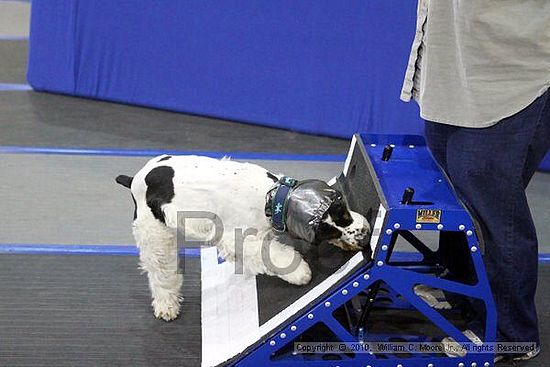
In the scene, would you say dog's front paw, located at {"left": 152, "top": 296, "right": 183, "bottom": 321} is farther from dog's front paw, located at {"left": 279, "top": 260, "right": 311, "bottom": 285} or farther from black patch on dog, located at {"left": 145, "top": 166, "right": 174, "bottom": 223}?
dog's front paw, located at {"left": 279, "top": 260, "right": 311, "bottom": 285}

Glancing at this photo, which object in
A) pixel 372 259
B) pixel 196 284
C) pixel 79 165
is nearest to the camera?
pixel 372 259

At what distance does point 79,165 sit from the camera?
13.2 ft

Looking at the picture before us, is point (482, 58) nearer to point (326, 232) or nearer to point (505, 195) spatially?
point (505, 195)

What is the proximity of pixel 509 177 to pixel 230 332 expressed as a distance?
0.97 m

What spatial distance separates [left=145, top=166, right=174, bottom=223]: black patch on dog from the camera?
2562mm

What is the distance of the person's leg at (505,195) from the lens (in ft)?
7.60

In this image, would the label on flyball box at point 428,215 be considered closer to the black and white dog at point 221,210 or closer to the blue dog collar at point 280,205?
the black and white dog at point 221,210

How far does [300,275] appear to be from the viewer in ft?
8.13

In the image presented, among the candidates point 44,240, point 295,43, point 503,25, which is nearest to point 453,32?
point 503,25

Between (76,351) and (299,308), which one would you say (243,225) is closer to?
(299,308)

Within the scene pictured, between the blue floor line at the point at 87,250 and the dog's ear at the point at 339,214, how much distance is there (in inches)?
32.7

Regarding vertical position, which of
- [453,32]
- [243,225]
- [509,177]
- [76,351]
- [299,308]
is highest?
[453,32]

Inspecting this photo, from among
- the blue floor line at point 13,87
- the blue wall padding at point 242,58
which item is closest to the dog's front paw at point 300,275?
the blue wall padding at point 242,58

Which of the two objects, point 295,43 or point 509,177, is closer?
point 509,177
